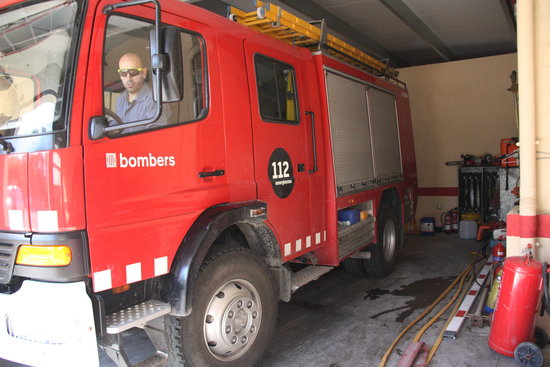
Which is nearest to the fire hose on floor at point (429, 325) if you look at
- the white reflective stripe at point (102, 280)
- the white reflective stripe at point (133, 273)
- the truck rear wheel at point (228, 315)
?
the truck rear wheel at point (228, 315)

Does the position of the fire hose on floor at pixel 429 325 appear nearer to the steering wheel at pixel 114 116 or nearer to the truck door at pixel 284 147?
the truck door at pixel 284 147

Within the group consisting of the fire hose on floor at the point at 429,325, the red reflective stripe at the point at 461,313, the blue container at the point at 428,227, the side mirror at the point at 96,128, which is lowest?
the fire hose on floor at the point at 429,325

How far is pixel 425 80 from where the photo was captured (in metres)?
10.2

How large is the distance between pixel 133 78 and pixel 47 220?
0.94 meters

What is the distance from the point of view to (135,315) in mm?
2539

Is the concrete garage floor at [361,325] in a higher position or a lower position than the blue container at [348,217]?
lower

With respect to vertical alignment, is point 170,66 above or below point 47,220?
above

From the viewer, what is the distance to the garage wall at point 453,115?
9.49 metres

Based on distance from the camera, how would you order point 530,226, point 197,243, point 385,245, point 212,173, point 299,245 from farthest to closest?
point 385,245 → point 299,245 → point 530,226 → point 212,173 → point 197,243

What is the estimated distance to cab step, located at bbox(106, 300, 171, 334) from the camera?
239cm

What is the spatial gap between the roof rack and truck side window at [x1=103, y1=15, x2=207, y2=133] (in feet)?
3.69

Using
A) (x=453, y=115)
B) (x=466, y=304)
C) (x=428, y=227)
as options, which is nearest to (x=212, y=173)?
(x=466, y=304)

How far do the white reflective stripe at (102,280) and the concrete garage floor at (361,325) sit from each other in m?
1.58

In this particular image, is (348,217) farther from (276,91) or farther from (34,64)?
(34,64)
